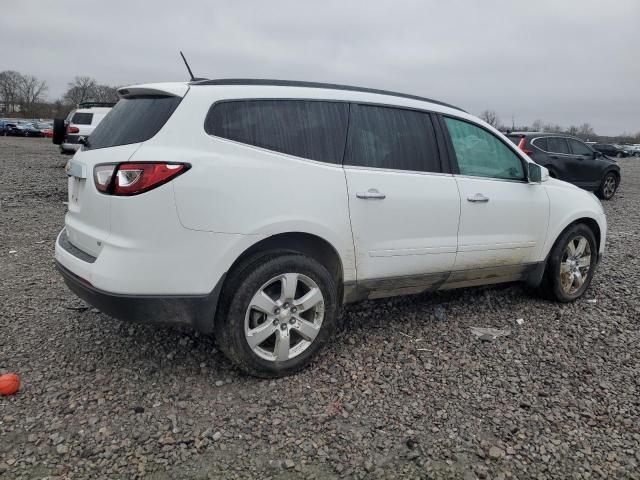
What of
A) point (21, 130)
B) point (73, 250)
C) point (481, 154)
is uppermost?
point (481, 154)

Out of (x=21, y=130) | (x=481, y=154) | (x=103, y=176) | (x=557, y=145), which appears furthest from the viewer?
(x=21, y=130)

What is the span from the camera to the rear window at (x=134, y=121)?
2961 mm

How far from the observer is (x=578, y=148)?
13.4 metres

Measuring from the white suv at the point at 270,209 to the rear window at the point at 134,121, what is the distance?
0.01 metres

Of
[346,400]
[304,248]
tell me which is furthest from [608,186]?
[346,400]

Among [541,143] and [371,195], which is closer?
[371,195]

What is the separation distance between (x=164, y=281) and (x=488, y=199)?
2.56 meters

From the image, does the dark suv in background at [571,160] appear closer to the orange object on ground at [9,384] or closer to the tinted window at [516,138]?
the tinted window at [516,138]

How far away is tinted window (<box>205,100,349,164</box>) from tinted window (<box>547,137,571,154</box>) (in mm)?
10705

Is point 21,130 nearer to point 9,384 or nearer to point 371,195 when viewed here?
point 9,384

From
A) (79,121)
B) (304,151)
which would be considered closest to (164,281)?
(304,151)

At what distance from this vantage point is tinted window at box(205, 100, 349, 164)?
3.05 m

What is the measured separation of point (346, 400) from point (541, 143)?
36.9 ft

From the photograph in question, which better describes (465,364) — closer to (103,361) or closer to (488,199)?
(488,199)
